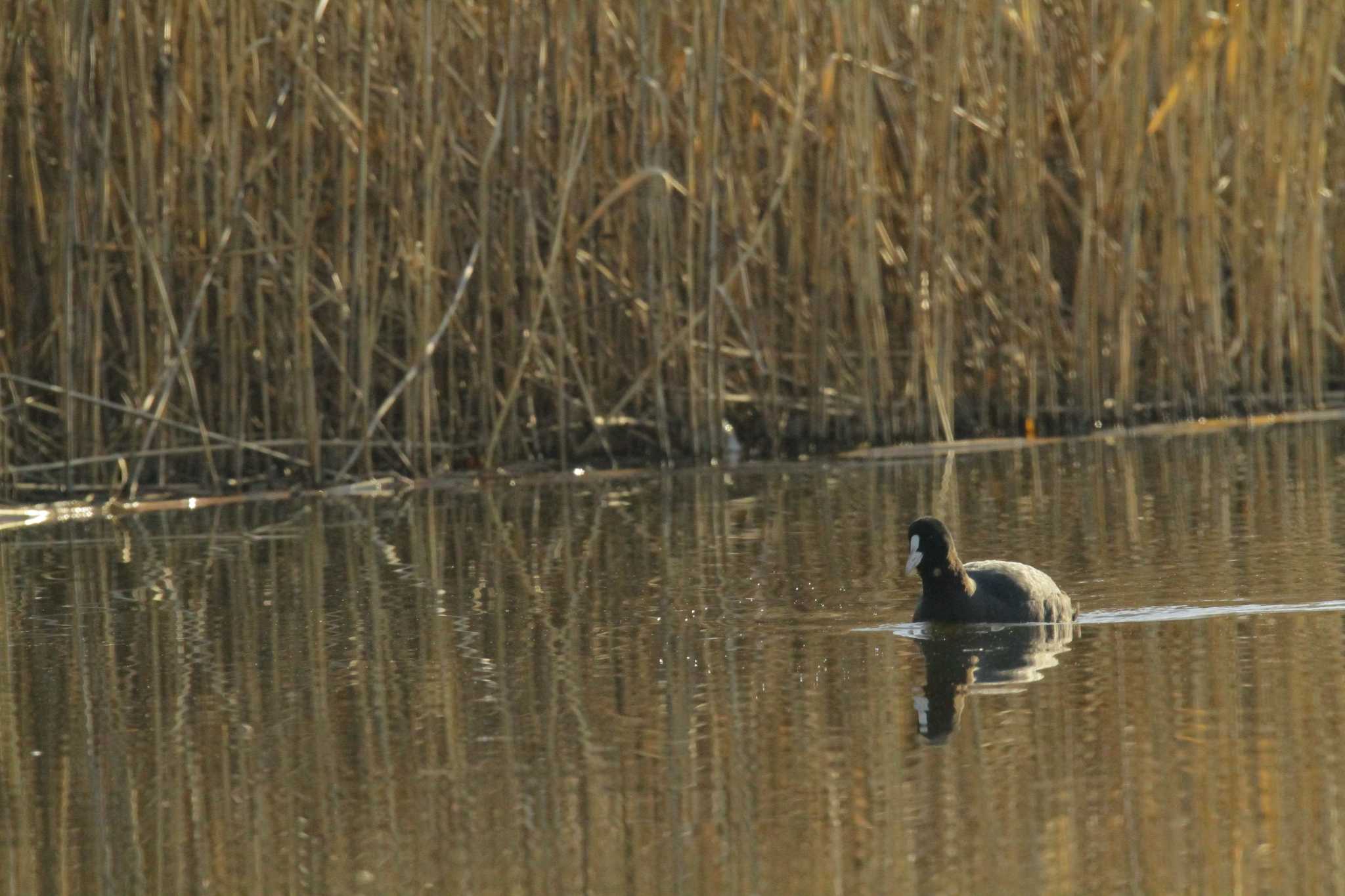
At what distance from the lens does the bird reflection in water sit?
4777 mm

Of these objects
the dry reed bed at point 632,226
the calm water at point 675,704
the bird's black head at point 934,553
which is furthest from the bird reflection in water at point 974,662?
the dry reed bed at point 632,226

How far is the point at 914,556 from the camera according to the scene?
18.9ft

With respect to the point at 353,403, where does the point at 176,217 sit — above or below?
above

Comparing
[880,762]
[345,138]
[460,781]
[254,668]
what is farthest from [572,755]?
[345,138]

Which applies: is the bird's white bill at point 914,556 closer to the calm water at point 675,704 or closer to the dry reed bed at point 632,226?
the calm water at point 675,704

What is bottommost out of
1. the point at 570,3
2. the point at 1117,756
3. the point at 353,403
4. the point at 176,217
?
the point at 1117,756

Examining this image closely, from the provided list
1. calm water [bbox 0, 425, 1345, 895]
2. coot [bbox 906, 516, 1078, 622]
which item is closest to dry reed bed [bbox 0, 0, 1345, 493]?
calm water [bbox 0, 425, 1345, 895]

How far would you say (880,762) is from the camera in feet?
14.1

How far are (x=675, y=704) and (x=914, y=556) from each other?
1.02m

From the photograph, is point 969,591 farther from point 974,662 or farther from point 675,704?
point 675,704

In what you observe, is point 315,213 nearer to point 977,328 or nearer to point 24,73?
point 24,73

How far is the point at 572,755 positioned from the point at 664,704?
1.77 ft

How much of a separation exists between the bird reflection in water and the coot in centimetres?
4

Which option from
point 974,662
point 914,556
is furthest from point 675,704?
point 914,556
